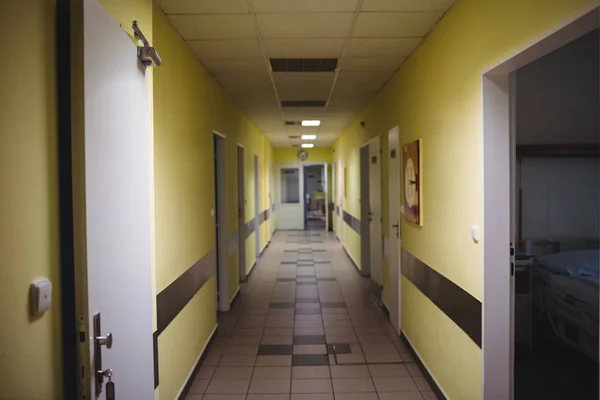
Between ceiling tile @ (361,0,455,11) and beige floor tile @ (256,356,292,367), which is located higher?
ceiling tile @ (361,0,455,11)

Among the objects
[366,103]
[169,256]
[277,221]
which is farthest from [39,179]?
[277,221]

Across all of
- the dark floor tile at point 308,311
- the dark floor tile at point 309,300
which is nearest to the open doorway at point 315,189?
the dark floor tile at point 309,300

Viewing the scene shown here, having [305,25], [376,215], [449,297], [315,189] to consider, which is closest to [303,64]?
[305,25]

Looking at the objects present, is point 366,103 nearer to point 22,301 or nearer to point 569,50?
point 569,50

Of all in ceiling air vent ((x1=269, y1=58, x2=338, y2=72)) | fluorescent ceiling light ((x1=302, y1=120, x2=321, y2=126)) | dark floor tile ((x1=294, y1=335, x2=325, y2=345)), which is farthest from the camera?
fluorescent ceiling light ((x1=302, y1=120, x2=321, y2=126))

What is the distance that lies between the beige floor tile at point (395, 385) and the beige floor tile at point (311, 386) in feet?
1.31

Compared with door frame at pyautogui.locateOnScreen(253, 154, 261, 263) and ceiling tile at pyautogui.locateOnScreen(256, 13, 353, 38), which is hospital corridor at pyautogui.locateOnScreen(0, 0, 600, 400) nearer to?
ceiling tile at pyautogui.locateOnScreen(256, 13, 353, 38)

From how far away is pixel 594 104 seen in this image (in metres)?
4.33

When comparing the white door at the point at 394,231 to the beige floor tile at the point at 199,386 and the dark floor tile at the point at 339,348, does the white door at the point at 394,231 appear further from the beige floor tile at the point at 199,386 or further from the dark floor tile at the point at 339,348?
the beige floor tile at the point at 199,386

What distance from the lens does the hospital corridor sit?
1.40 meters

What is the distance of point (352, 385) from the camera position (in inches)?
138

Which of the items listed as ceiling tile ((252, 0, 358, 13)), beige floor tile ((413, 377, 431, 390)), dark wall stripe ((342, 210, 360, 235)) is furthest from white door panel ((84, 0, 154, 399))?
dark wall stripe ((342, 210, 360, 235))

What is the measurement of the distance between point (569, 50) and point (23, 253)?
493 centimetres

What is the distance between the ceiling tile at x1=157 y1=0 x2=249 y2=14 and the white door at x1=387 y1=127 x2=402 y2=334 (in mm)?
2389
